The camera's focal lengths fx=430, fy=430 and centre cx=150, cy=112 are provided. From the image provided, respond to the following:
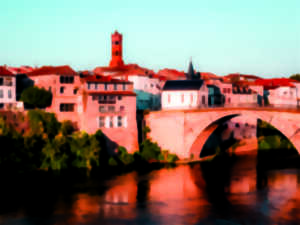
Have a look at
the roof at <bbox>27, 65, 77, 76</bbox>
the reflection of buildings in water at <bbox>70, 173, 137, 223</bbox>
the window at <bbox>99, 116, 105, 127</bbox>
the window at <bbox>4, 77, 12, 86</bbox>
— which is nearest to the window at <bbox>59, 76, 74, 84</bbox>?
the roof at <bbox>27, 65, 77, 76</bbox>

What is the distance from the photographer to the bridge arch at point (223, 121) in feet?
167

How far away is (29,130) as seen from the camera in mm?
60594

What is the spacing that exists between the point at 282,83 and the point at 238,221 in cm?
7726

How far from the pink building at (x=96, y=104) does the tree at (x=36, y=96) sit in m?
1.18

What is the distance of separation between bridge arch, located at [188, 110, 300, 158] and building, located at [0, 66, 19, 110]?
27.5 meters

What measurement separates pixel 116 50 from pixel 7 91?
2017 inches

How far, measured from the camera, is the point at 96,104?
206 feet

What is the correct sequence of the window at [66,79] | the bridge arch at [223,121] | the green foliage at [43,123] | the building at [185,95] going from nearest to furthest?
the bridge arch at [223,121], the green foliage at [43,123], the window at [66,79], the building at [185,95]

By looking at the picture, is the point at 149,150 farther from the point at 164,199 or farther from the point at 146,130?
the point at 164,199

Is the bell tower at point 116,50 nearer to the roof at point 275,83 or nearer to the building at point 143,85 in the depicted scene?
the building at point 143,85

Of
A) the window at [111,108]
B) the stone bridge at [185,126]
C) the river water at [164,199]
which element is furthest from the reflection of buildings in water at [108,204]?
the stone bridge at [185,126]

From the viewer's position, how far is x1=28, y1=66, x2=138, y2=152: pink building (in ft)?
205

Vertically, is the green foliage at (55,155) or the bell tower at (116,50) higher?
the bell tower at (116,50)

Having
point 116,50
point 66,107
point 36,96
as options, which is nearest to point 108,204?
point 66,107
